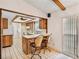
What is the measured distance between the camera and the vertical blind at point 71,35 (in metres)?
4.20

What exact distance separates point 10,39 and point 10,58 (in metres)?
1.35

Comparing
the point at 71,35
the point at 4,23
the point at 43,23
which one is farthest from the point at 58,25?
the point at 4,23

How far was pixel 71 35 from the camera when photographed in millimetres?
4445

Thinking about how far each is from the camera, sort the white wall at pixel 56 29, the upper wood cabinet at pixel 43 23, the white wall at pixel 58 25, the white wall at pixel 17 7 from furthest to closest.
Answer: the upper wood cabinet at pixel 43 23 < the white wall at pixel 56 29 < the white wall at pixel 58 25 < the white wall at pixel 17 7

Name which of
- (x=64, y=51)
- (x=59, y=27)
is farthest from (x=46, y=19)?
(x=64, y=51)

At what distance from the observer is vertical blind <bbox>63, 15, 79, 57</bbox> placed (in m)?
4.20

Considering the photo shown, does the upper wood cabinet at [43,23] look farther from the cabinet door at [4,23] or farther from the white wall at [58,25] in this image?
the cabinet door at [4,23]

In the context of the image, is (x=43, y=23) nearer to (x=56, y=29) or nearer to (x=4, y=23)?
(x=56, y=29)

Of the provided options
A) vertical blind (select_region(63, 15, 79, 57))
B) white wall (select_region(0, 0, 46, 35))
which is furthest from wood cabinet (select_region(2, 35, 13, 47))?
vertical blind (select_region(63, 15, 79, 57))

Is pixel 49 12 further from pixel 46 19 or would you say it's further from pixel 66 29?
pixel 66 29

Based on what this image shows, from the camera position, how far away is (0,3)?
12.7ft

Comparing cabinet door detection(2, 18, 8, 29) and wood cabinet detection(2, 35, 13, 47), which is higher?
cabinet door detection(2, 18, 8, 29)

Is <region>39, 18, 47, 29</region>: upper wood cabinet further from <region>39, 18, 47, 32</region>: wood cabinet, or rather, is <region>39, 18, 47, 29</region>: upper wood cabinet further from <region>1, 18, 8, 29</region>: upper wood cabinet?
<region>1, 18, 8, 29</region>: upper wood cabinet

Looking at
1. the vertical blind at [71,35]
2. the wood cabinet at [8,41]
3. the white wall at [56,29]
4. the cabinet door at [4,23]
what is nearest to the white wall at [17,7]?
the cabinet door at [4,23]
